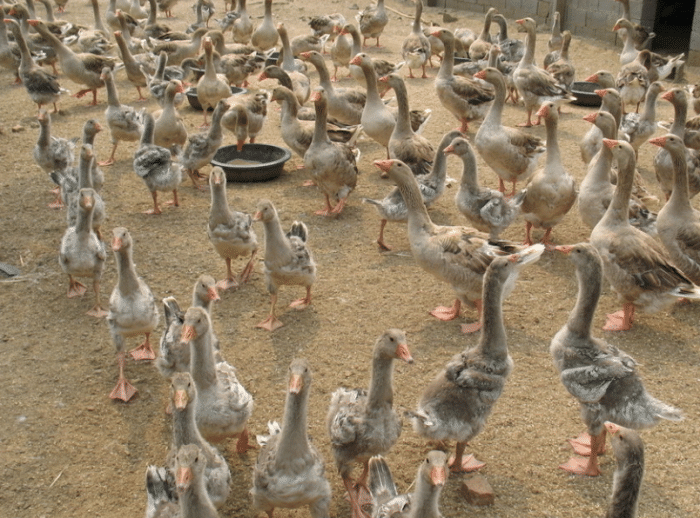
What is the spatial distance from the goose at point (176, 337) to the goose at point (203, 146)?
4609 millimetres

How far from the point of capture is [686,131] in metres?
10.7

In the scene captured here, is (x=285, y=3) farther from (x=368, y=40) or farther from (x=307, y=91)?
(x=307, y=91)

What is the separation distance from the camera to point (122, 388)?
6391 mm

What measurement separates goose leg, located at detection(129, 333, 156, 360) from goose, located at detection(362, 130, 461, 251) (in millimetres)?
3102

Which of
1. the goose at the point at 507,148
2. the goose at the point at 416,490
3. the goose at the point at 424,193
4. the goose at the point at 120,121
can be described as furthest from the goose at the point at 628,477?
the goose at the point at 120,121

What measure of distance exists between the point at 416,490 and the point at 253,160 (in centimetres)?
826

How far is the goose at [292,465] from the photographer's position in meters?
4.69

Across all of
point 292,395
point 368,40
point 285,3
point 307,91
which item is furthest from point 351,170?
point 285,3

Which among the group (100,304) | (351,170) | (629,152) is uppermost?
(629,152)

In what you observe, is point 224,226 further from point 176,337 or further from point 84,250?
point 176,337

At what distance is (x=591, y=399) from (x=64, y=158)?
314 inches

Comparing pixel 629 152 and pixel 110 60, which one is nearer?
pixel 629 152

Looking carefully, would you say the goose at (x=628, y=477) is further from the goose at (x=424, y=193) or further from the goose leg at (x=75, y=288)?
the goose leg at (x=75, y=288)

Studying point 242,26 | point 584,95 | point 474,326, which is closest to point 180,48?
point 242,26
